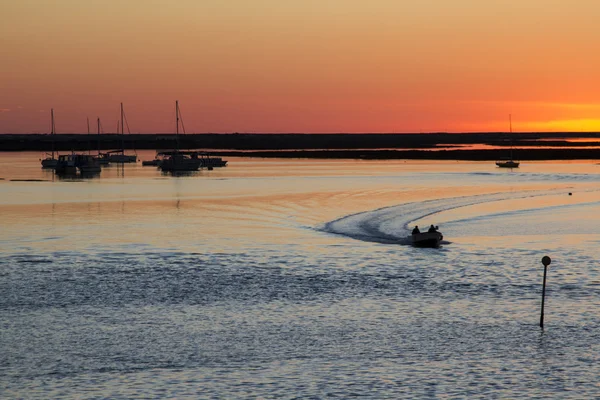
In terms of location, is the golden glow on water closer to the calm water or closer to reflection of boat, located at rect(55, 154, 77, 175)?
the calm water

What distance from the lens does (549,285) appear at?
35875mm

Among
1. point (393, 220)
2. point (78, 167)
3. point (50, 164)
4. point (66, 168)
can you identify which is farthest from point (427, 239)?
point (50, 164)

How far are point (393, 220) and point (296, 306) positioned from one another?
3470cm

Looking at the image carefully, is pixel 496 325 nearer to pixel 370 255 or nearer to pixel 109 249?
pixel 370 255

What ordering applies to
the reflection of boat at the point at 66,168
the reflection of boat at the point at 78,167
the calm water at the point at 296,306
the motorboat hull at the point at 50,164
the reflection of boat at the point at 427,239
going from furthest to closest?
the motorboat hull at the point at 50,164 → the reflection of boat at the point at 78,167 → the reflection of boat at the point at 66,168 → the reflection of boat at the point at 427,239 → the calm water at the point at 296,306

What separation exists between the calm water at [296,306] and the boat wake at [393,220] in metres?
→ 0.28

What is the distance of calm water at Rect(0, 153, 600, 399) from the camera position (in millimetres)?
22047

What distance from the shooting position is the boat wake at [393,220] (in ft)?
184

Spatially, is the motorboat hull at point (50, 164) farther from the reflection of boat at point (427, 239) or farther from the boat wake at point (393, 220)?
the reflection of boat at point (427, 239)

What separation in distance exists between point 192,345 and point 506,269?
19.8 meters

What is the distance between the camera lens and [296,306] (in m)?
32.0

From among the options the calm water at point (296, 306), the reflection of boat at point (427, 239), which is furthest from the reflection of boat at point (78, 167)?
the reflection of boat at point (427, 239)

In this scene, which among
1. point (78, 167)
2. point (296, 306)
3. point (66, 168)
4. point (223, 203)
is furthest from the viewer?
point (78, 167)

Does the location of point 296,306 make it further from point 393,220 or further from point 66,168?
point 66,168
